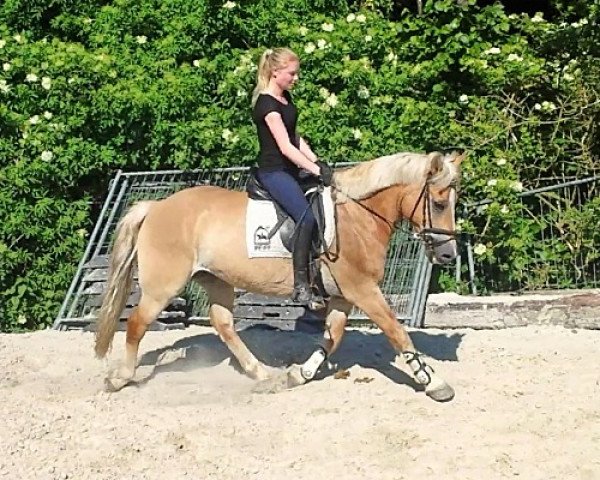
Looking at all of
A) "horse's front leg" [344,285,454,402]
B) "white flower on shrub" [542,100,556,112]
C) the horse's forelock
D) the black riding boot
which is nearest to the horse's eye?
the horse's forelock

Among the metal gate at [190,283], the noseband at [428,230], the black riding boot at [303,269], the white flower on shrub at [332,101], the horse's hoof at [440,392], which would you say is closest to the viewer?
the horse's hoof at [440,392]

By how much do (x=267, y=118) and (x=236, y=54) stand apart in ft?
13.7

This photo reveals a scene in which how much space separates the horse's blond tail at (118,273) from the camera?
7.18 metres

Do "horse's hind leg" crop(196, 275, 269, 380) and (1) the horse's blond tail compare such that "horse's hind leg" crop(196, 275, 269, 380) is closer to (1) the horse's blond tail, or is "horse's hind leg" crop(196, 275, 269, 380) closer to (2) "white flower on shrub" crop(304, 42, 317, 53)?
(1) the horse's blond tail

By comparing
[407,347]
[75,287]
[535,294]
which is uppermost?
[407,347]

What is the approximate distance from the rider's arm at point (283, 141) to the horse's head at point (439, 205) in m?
0.78

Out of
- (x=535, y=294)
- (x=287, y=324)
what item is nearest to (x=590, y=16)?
(x=535, y=294)

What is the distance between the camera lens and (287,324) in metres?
8.91

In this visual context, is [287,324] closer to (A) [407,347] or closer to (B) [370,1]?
(A) [407,347]

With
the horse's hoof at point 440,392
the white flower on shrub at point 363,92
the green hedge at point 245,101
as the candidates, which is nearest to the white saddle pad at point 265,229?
the horse's hoof at point 440,392

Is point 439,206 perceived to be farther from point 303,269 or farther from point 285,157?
point 285,157

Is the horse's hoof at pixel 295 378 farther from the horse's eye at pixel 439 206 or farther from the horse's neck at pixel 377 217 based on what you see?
the horse's eye at pixel 439 206

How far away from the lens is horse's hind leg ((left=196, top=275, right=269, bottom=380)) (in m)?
7.23

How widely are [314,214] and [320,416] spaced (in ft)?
4.53
